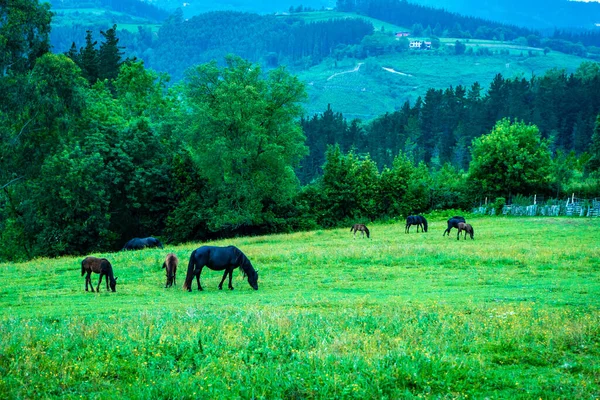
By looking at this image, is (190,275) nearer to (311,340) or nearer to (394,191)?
(311,340)

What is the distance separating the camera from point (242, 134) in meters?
49.0

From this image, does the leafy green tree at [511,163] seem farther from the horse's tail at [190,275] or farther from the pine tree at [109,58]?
the pine tree at [109,58]

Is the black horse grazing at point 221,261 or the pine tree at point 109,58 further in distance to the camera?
the pine tree at point 109,58

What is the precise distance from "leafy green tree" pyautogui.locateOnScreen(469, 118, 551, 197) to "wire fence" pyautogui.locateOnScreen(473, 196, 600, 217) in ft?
16.1

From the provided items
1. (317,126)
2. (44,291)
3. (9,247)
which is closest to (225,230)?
(9,247)

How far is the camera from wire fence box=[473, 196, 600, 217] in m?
54.3

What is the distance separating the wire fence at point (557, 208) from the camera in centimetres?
5431

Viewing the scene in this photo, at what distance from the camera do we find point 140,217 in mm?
57375

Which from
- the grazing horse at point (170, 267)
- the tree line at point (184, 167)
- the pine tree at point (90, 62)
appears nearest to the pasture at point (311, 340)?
the grazing horse at point (170, 267)

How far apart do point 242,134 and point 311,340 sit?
38.9 m

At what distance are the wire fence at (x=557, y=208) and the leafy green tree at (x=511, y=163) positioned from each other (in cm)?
491

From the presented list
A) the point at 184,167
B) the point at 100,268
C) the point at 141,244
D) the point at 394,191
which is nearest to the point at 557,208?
the point at 394,191

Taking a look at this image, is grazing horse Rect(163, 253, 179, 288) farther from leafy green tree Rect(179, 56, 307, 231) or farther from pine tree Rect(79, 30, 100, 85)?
pine tree Rect(79, 30, 100, 85)

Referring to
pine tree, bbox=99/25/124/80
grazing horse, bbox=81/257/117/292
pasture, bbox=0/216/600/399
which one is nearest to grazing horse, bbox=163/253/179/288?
pasture, bbox=0/216/600/399
